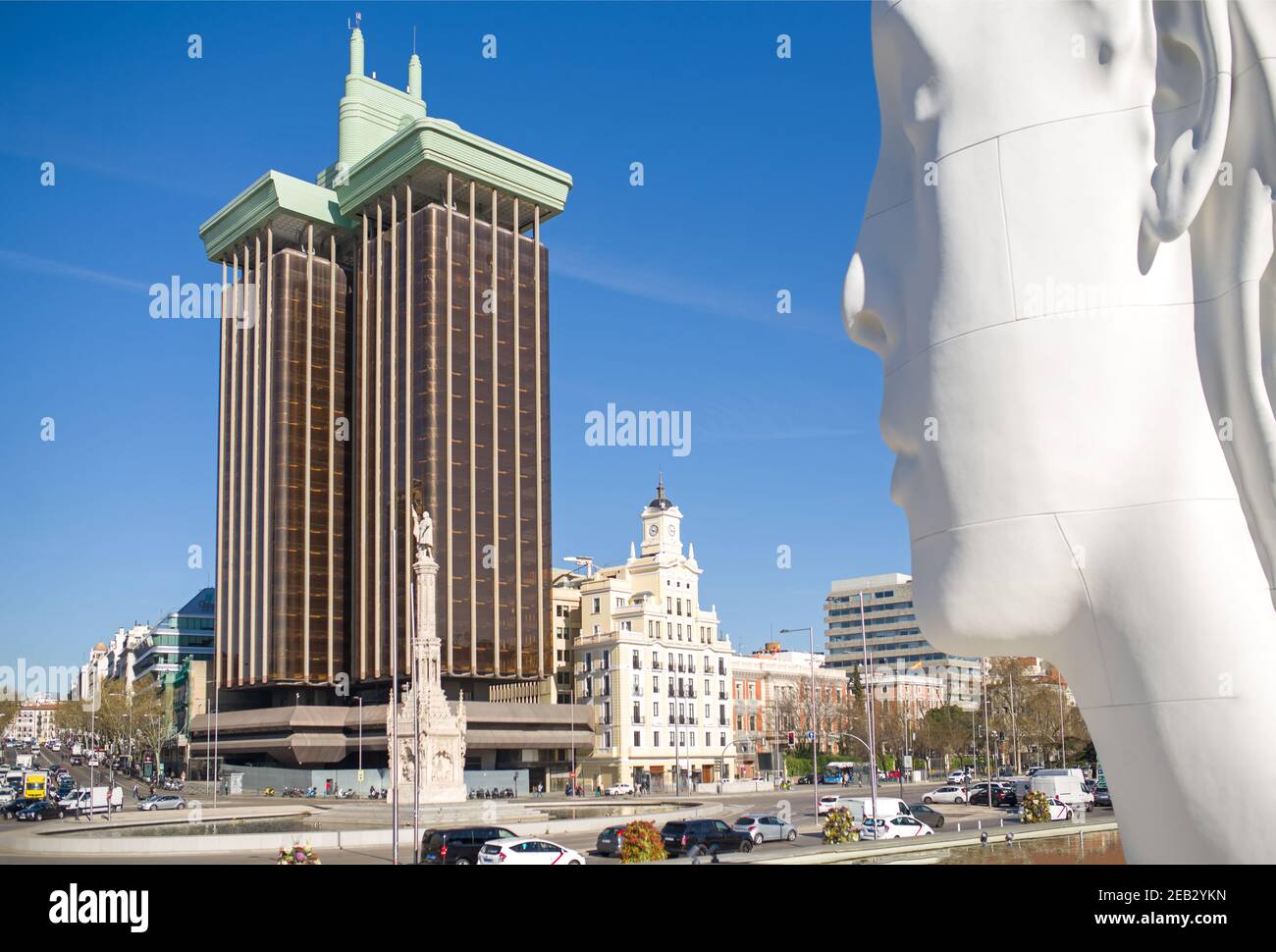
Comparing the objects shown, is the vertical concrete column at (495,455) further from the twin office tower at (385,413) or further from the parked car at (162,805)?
the parked car at (162,805)

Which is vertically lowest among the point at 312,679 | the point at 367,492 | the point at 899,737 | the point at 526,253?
the point at 899,737

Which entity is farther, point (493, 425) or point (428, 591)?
point (493, 425)

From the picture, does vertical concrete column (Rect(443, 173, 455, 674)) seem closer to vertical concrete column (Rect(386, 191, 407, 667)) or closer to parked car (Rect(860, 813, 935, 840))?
vertical concrete column (Rect(386, 191, 407, 667))

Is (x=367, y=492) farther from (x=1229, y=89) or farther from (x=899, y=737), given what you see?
(x=1229, y=89)

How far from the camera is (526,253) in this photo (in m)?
85.8

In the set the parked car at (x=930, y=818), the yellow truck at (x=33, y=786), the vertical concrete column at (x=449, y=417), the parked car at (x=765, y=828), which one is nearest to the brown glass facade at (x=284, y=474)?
the vertical concrete column at (x=449, y=417)

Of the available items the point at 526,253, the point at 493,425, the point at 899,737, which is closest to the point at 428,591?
the point at 493,425

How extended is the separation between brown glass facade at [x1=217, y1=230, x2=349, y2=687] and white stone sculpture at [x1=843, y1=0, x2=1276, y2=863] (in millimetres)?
80086

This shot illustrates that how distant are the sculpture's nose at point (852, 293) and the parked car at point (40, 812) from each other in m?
50.9

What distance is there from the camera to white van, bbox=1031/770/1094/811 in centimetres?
4385

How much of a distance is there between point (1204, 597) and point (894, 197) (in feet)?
10.2

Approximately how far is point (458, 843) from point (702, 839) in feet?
22.3

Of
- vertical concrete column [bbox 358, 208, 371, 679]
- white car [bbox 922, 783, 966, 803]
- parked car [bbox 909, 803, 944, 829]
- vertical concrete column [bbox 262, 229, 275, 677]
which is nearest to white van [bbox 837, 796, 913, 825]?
parked car [bbox 909, 803, 944, 829]

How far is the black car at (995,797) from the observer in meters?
48.6
